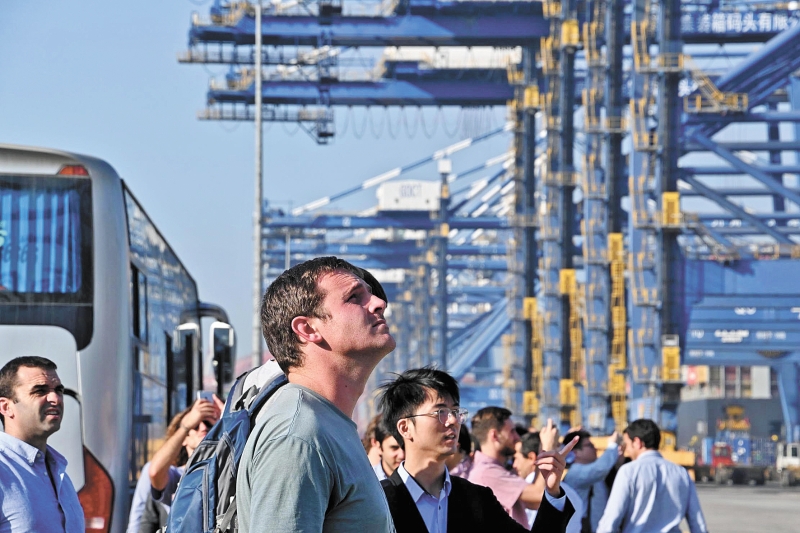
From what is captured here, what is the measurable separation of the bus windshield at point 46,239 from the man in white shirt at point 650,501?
10.1 feet

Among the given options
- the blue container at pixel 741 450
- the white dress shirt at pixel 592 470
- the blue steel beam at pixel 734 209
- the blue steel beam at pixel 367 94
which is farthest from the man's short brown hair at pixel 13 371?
the blue container at pixel 741 450

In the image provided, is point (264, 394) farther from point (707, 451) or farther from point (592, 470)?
point (707, 451)

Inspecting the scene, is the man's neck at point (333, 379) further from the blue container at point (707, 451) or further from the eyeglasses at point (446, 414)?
the blue container at point (707, 451)

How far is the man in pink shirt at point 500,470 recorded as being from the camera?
540cm

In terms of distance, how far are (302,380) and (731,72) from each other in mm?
35245

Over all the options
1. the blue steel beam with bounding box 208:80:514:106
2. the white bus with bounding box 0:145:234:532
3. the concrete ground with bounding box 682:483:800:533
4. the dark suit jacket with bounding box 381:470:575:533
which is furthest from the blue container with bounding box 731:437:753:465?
the dark suit jacket with bounding box 381:470:575:533

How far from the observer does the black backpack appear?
2713 mm

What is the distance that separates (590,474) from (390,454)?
2.27 metres

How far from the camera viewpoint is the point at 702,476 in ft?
166

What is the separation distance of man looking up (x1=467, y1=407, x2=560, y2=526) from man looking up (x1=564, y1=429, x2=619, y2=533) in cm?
70

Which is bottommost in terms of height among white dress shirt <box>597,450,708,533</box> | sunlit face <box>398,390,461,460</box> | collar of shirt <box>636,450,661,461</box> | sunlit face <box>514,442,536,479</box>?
white dress shirt <box>597,450,708,533</box>

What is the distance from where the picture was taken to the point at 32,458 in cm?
470

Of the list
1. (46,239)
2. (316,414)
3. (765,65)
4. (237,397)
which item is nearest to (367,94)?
(765,65)

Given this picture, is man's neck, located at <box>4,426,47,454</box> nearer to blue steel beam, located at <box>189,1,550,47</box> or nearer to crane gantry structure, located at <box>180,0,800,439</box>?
crane gantry structure, located at <box>180,0,800,439</box>
